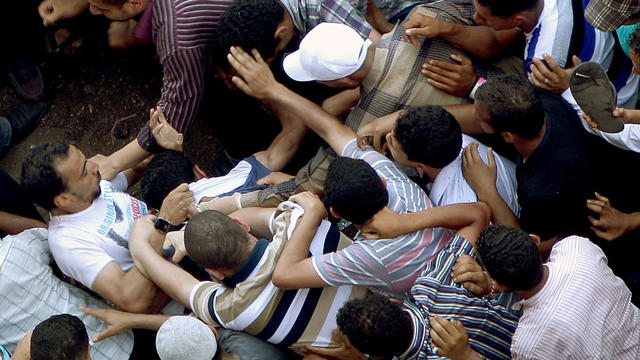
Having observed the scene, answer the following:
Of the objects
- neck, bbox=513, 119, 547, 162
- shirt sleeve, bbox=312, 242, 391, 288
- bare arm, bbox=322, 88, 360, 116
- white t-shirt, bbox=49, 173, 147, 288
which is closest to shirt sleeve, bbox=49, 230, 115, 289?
white t-shirt, bbox=49, 173, 147, 288

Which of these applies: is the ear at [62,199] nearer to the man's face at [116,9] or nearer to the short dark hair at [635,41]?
the man's face at [116,9]

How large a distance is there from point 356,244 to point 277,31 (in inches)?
54.9

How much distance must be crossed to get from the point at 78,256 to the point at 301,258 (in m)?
1.20

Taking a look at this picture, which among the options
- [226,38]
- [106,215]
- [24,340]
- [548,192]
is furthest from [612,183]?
[24,340]

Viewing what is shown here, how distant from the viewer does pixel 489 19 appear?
3328 mm

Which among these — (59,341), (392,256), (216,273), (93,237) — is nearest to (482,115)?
(392,256)

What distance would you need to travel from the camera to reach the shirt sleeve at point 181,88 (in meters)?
3.88

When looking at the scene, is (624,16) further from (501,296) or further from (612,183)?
(501,296)

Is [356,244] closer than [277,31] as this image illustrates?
Yes

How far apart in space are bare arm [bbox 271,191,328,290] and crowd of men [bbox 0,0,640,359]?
1 cm

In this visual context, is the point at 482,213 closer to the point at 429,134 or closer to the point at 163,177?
the point at 429,134

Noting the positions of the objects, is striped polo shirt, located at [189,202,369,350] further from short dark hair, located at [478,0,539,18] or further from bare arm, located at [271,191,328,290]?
short dark hair, located at [478,0,539,18]

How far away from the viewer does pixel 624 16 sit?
120 inches

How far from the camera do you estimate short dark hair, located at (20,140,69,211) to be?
3.43 meters
